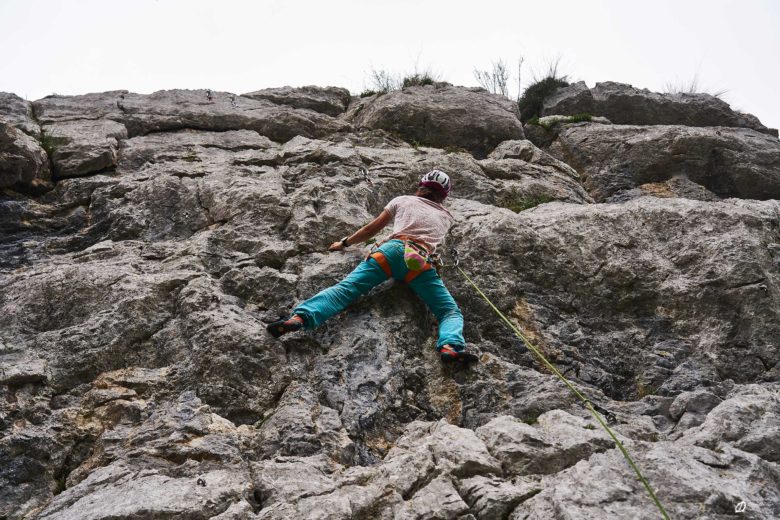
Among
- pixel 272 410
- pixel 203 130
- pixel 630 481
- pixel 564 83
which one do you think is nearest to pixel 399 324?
pixel 272 410

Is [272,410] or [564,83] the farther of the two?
[564,83]

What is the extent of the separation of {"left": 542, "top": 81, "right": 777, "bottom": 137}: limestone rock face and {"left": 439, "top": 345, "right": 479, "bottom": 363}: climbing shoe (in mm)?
8878

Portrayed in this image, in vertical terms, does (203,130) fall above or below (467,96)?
below

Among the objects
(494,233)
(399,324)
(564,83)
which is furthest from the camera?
(564,83)

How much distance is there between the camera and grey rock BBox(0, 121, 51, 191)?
26.8 feet

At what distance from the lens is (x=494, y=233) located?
24.3ft

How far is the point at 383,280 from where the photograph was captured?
653cm

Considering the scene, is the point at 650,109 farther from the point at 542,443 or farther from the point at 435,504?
the point at 435,504

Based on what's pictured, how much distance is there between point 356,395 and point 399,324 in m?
1.07

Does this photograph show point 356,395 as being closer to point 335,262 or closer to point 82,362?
point 335,262

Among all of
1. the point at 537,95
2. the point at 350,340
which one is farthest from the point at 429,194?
the point at 537,95

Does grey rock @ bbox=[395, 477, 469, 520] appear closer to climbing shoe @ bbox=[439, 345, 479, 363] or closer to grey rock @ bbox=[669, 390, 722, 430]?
climbing shoe @ bbox=[439, 345, 479, 363]

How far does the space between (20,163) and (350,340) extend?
5372 mm

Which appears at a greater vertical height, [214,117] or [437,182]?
[214,117]
